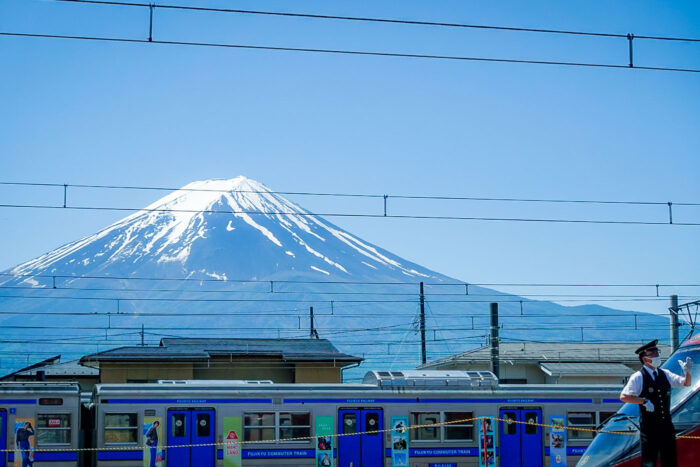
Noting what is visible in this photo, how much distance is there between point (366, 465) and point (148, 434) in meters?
4.61

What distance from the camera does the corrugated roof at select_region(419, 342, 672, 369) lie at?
36.4 metres

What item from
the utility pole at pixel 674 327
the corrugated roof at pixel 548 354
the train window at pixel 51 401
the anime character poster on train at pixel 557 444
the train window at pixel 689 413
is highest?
the utility pole at pixel 674 327

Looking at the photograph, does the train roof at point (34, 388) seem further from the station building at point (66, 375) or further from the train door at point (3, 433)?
the station building at point (66, 375)

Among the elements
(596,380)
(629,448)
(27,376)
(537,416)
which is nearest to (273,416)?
(537,416)

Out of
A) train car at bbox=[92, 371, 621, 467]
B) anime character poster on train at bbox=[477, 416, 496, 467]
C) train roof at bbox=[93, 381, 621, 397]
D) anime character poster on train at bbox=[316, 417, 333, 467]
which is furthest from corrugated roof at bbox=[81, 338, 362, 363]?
anime character poster on train at bbox=[316, 417, 333, 467]

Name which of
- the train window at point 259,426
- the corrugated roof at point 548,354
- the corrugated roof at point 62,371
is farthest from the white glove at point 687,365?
the corrugated roof at point 62,371

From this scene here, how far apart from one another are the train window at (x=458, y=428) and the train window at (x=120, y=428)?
6.68 meters

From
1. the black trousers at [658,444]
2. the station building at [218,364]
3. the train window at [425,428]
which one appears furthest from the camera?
the station building at [218,364]

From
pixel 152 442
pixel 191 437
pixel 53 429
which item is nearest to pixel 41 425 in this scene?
pixel 53 429

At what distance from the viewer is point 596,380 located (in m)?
34.9

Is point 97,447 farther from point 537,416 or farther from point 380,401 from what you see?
point 537,416

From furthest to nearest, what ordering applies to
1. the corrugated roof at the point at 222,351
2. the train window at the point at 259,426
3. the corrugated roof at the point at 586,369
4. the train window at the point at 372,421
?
the corrugated roof at the point at 222,351, the corrugated roof at the point at 586,369, the train window at the point at 372,421, the train window at the point at 259,426

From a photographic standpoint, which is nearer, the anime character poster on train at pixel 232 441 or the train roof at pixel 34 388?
the train roof at pixel 34 388

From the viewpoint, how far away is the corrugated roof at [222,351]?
113ft
